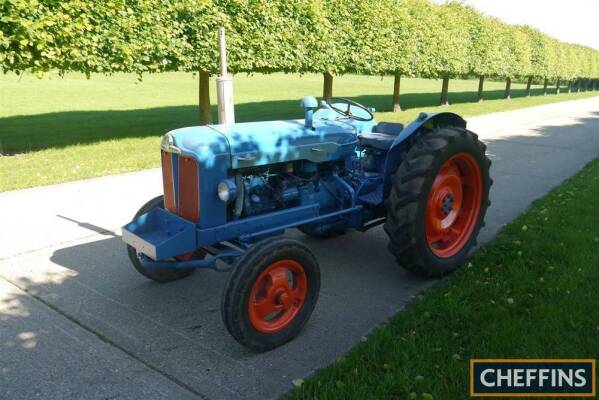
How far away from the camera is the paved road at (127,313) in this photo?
2.75 m

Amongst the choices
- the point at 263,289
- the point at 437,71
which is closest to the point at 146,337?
the point at 263,289

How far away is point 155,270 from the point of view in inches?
152

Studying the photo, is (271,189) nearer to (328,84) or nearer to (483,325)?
(483,325)

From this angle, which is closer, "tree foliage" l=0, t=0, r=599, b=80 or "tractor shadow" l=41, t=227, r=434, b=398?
"tractor shadow" l=41, t=227, r=434, b=398

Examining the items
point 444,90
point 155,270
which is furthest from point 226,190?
point 444,90

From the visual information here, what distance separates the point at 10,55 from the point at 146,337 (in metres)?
5.96

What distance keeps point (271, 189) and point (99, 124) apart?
1069cm

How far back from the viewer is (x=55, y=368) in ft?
9.29

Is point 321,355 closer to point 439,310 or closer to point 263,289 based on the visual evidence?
point 263,289

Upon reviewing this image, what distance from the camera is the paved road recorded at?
275cm

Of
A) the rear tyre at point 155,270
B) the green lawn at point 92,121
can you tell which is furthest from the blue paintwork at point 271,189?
the green lawn at point 92,121

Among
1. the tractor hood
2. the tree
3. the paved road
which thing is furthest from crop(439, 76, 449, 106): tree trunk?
the tractor hood

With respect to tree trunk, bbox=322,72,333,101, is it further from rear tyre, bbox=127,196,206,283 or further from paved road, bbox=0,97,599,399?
rear tyre, bbox=127,196,206,283

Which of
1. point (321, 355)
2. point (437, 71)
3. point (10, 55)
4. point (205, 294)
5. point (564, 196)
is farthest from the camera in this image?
point (437, 71)
